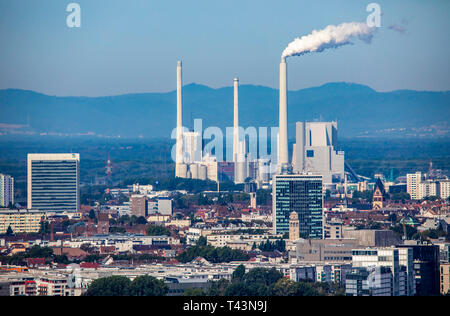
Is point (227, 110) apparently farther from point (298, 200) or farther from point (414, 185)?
point (298, 200)

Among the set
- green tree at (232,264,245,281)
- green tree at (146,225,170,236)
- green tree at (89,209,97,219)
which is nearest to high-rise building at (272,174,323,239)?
green tree at (146,225,170,236)

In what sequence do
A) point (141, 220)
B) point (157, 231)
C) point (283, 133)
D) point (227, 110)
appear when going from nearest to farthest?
point (157, 231) → point (141, 220) → point (283, 133) → point (227, 110)

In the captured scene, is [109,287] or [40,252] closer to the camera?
[109,287]

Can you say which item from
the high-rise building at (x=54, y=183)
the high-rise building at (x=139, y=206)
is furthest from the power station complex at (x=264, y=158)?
the high-rise building at (x=139, y=206)

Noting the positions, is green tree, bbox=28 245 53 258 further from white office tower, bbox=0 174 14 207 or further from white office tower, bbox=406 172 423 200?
white office tower, bbox=406 172 423 200

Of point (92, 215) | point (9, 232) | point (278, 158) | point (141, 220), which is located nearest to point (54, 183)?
point (92, 215)

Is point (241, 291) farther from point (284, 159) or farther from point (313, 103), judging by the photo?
point (313, 103)

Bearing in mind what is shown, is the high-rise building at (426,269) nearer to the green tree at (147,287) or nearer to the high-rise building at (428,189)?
the green tree at (147,287)
